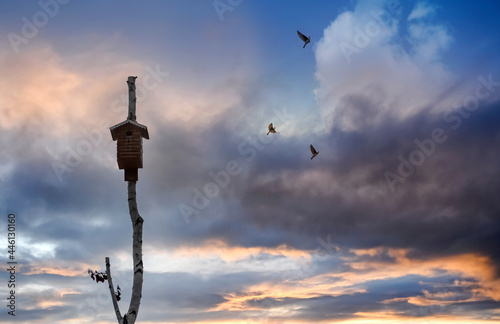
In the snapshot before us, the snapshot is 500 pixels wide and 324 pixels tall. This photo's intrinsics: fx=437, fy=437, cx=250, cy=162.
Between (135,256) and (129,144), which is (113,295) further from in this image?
(129,144)

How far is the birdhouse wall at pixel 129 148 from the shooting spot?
45.2 ft

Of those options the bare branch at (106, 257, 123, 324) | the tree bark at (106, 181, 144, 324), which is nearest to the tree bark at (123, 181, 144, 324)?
the tree bark at (106, 181, 144, 324)

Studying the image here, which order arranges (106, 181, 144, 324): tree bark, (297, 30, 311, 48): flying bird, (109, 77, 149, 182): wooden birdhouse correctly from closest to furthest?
1. (106, 181, 144, 324): tree bark
2. (109, 77, 149, 182): wooden birdhouse
3. (297, 30, 311, 48): flying bird

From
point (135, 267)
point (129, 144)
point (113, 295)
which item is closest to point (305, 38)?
point (129, 144)

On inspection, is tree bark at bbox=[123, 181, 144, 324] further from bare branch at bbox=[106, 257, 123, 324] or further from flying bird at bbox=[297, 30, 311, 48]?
flying bird at bbox=[297, 30, 311, 48]

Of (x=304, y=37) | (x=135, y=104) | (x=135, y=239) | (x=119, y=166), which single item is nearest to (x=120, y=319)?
(x=135, y=239)

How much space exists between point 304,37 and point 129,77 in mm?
6192

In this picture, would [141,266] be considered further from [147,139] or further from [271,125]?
[271,125]

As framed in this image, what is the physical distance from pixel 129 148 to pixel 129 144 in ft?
0.45

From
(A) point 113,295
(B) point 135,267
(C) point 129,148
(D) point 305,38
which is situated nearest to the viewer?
(A) point 113,295

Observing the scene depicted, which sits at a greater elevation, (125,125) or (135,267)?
(125,125)

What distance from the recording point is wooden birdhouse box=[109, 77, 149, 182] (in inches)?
543

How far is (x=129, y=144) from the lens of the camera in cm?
1404

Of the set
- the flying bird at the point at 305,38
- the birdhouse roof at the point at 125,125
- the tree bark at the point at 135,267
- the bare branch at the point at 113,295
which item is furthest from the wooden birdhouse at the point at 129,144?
the flying bird at the point at 305,38
